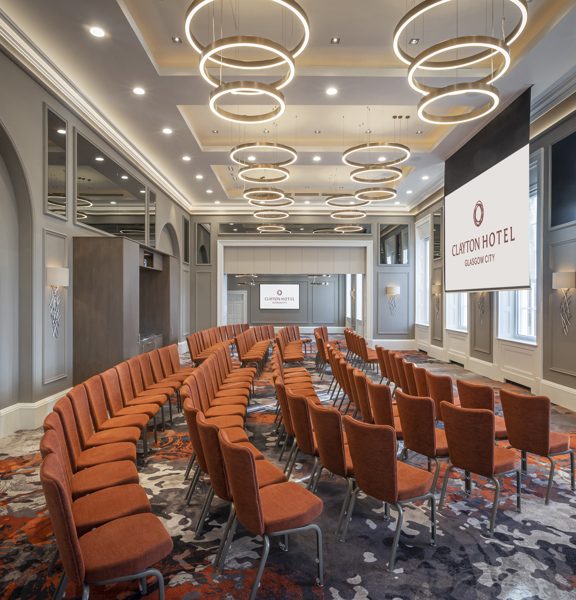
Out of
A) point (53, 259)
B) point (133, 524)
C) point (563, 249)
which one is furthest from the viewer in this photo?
point (563, 249)

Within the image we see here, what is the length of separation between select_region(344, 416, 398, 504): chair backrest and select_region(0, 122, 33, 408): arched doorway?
4.63m

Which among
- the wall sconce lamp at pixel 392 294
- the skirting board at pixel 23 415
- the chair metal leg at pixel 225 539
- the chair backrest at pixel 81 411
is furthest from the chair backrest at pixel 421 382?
the wall sconce lamp at pixel 392 294

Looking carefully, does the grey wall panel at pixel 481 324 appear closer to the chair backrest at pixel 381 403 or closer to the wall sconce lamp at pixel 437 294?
the wall sconce lamp at pixel 437 294

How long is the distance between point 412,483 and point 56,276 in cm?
524

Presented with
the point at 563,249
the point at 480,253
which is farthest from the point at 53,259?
the point at 563,249

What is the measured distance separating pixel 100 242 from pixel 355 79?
464 cm

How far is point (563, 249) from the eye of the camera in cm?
669

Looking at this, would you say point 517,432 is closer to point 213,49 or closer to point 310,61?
point 213,49

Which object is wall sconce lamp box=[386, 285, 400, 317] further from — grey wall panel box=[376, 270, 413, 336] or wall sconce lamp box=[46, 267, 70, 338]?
wall sconce lamp box=[46, 267, 70, 338]

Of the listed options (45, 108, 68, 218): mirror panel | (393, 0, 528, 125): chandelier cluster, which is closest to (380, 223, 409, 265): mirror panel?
(393, 0, 528, 125): chandelier cluster

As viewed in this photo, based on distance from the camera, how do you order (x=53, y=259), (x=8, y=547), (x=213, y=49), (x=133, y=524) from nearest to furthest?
1. (x=133, y=524)
2. (x=8, y=547)
3. (x=213, y=49)
4. (x=53, y=259)

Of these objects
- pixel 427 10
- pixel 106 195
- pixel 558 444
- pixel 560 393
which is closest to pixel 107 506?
pixel 558 444

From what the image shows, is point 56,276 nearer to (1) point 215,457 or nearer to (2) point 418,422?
(1) point 215,457

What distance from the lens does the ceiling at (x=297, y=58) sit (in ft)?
16.1
